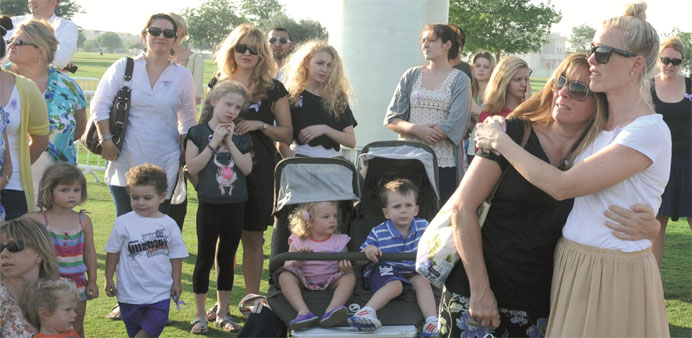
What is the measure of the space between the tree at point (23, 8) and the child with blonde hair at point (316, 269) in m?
35.2

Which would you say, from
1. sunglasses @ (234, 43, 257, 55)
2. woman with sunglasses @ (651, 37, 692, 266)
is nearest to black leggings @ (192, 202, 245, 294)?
sunglasses @ (234, 43, 257, 55)

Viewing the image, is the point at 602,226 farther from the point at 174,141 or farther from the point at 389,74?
the point at 389,74

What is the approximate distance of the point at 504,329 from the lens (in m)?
2.97

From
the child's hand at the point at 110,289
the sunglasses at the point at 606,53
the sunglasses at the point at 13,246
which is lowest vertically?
the child's hand at the point at 110,289

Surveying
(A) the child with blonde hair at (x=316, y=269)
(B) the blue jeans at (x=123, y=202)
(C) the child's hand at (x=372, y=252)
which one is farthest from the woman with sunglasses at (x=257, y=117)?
(C) the child's hand at (x=372, y=252)

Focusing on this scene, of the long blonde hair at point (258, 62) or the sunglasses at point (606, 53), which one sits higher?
the sunglasses at point (606, 53)

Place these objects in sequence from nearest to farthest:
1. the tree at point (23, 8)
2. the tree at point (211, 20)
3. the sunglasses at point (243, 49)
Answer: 1. the sunglasses at point (243, 49)
2. the tree at point (23, 8)
3. the tree at point (211, 20)

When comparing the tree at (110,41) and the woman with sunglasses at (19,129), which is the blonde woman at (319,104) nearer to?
the woman with sunglasses at (19,129)

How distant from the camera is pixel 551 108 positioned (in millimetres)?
2900

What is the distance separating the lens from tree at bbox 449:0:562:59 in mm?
35375

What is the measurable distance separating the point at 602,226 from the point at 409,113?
377 cm

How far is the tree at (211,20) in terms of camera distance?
175 feet

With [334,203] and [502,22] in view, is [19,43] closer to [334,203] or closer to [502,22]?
[334,203]

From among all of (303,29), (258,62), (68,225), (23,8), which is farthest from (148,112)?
(23,8)
